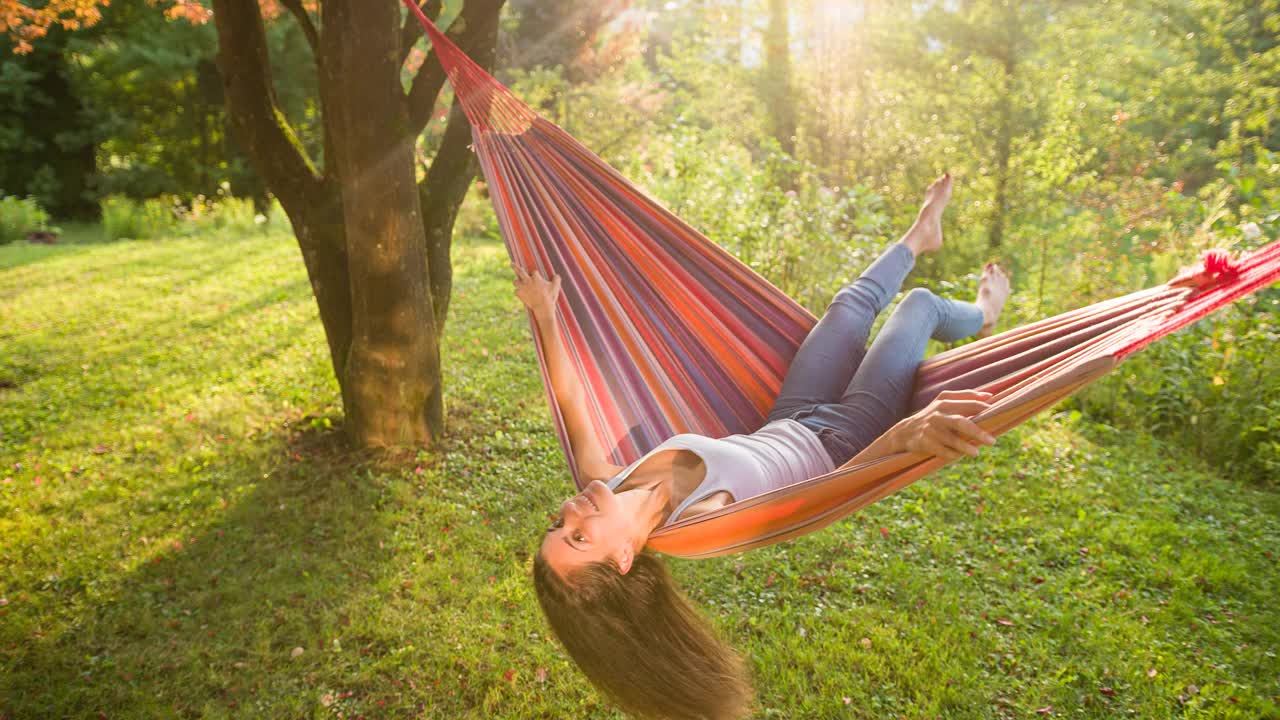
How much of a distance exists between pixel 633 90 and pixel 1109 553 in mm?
7305

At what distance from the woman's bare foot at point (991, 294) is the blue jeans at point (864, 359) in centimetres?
10

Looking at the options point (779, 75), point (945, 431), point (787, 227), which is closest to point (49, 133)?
point (779, 75)

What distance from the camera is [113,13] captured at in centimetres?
870

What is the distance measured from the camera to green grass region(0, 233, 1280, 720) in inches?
68.2

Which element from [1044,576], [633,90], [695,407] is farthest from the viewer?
[633,90]

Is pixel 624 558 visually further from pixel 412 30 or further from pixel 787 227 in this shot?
pixel 787 227

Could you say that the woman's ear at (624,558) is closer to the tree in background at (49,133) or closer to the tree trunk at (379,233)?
the tree trunk at (379,233)

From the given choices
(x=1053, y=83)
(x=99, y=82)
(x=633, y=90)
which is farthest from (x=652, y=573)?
(x=99, y=82)

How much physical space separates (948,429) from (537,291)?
108 cm

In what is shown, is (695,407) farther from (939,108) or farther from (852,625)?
(939,108)

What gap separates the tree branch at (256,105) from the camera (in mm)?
2340

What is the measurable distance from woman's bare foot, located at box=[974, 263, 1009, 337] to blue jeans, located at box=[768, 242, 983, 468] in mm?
100

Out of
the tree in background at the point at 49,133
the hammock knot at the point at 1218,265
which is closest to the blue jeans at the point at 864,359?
the hammock knot at the point at 1218,265

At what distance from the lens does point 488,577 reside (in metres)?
2.14
